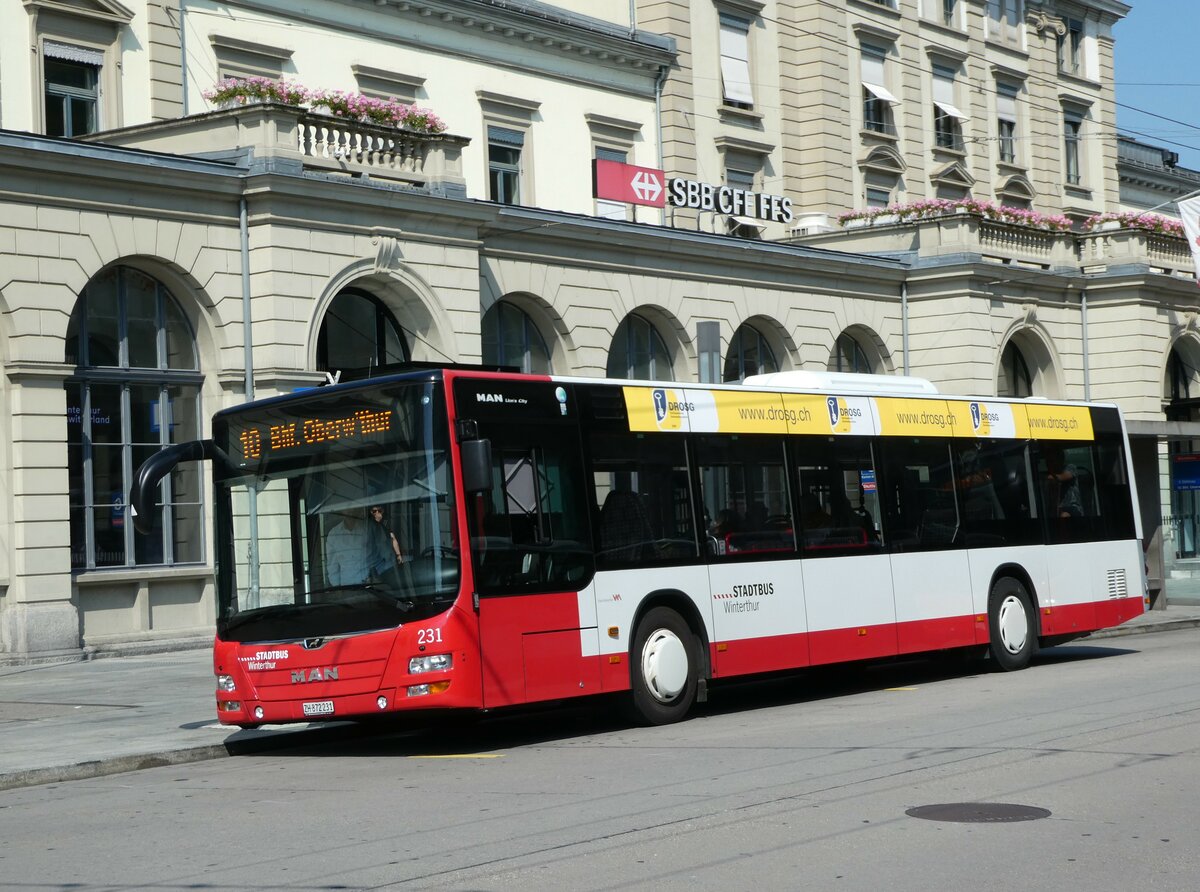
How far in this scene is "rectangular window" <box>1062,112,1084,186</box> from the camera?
52.8 m

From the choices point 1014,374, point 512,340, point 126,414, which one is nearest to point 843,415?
point 126,414

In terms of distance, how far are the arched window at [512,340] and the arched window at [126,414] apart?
19.6ft

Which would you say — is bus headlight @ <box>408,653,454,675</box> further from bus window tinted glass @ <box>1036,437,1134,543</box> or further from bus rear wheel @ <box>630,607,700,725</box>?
bus window tinted glass @ <box>1036,437,1134,543</box>

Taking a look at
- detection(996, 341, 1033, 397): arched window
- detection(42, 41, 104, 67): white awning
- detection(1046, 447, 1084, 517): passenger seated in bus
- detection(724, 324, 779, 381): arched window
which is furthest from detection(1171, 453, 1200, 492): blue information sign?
detection(42, 41, 104, 67): white awning

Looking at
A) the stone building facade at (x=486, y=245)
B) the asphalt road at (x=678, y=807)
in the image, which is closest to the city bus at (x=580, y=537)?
the asphalt road at (x=678, y=807)

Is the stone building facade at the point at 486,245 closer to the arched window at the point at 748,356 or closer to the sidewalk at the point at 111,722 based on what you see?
the arched window at the point at 748,356

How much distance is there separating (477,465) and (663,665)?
3.07m

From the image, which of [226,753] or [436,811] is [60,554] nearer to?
[226,753]

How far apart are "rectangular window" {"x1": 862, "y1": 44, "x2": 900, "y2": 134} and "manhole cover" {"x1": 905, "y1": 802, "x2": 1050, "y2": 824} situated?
36830 millimetres

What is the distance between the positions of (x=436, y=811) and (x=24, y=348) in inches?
511

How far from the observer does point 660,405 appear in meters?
15.2

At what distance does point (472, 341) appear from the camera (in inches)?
1022

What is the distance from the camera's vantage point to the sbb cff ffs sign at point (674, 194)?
30.8 m

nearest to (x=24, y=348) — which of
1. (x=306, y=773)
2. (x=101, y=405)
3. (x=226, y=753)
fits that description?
(x=101, y=405)
